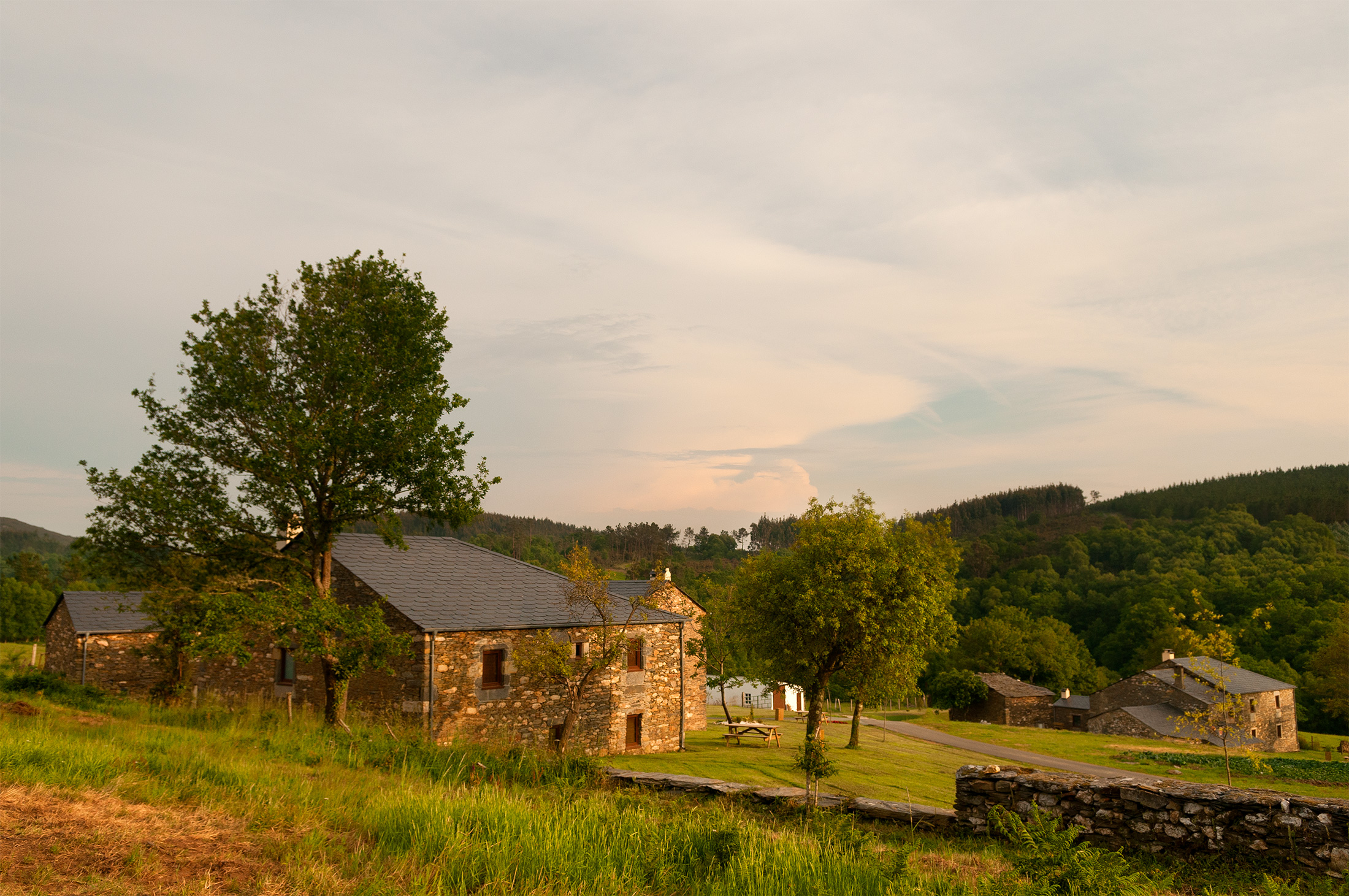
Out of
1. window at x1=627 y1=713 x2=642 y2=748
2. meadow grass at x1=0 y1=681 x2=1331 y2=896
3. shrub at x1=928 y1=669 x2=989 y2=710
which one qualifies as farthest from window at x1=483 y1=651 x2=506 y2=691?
shrub at x1=928 y1=669 x2=989 y2=710

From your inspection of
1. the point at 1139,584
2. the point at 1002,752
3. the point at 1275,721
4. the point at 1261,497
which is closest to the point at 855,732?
the point at 1002,752

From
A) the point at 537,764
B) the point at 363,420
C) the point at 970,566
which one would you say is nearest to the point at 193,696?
the point at 363,420

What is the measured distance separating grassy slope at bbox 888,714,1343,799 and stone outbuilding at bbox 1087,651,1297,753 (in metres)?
2.07

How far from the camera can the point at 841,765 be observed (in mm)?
27266

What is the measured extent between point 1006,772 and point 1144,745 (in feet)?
154

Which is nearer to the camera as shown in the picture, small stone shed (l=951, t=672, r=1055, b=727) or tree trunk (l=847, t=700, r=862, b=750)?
tree trunk (l=847, t=700, r=862, b=750)

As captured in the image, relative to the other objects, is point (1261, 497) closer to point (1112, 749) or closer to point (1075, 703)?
point (1075, 703)

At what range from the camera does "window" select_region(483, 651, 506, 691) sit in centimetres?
2322

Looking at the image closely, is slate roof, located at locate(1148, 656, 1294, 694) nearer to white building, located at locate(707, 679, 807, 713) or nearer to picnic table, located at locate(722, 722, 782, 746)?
white building, located at locate(707, 679, 807, 713)

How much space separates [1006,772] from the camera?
1038 centimetres

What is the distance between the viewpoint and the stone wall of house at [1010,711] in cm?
6444

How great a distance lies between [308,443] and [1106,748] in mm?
46842

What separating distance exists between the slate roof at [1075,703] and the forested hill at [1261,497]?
288ft

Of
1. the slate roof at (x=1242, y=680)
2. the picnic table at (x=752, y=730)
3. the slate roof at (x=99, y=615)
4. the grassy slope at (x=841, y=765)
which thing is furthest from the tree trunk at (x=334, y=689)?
the slate roof at (x=1242, y=680)
